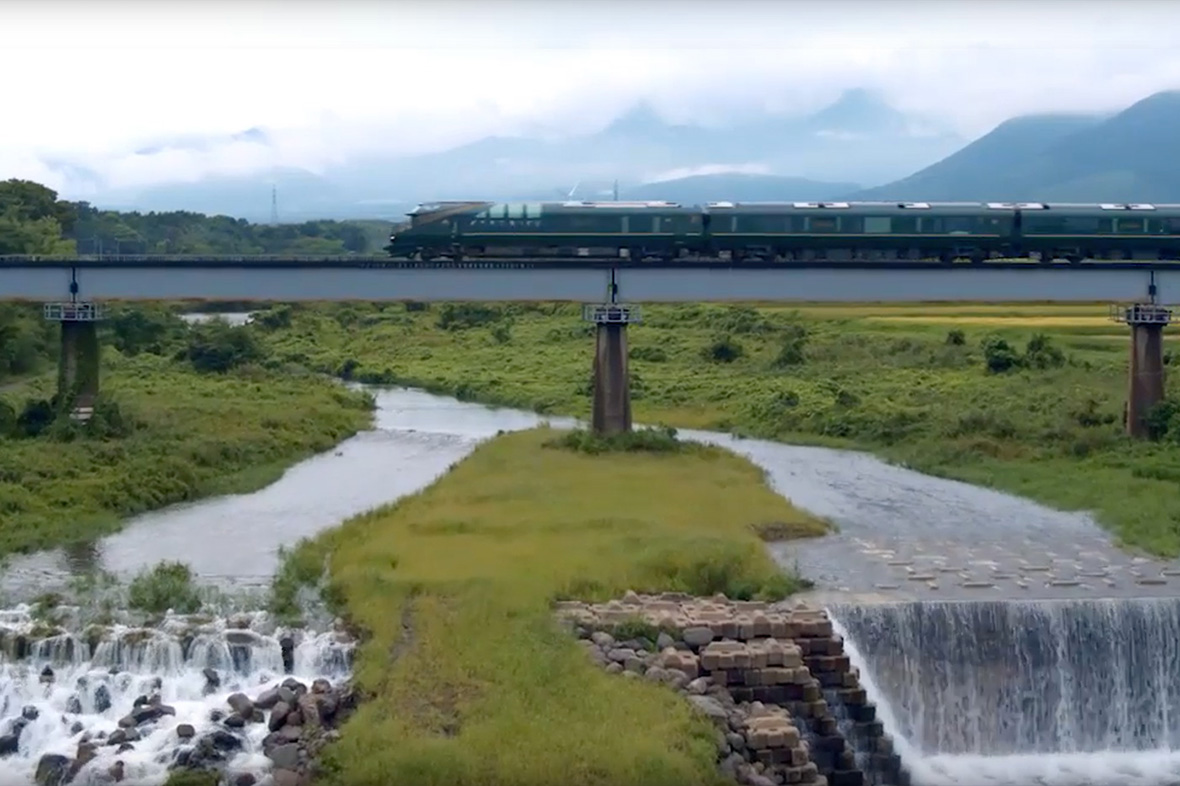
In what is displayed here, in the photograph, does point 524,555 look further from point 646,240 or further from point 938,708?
point 646,240

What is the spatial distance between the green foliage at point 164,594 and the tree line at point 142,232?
31753mm

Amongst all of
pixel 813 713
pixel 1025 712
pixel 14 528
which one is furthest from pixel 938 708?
pixel 14 528

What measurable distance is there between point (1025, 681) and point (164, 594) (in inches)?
496

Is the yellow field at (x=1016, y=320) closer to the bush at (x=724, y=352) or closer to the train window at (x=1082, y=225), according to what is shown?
the bush at (x=724, y=352)

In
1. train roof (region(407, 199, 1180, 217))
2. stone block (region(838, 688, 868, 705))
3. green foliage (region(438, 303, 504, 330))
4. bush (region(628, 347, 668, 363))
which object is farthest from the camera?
green foliage (region(438, 303, 504, 330))

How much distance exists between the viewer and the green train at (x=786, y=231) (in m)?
35.5

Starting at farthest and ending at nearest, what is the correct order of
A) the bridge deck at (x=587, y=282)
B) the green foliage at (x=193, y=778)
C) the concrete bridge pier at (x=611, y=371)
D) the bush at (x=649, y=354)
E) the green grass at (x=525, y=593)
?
the bush at (x=649, y=354) < the bridge deck at (x=587, y=282) < the concrete bridge pier at (x=611, y=371) < the green foliage at (x=193, y=778) < the green grass at (x=525, y=593)

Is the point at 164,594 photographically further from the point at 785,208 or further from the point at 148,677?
the point at 785,208

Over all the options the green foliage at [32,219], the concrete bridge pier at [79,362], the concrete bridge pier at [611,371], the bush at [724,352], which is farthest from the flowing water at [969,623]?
the green foliage at [32,219]

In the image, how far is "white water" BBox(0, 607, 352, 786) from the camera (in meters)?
17.7

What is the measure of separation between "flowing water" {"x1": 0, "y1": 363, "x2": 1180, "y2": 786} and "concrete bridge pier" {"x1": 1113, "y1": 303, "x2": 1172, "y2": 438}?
20.1 ft

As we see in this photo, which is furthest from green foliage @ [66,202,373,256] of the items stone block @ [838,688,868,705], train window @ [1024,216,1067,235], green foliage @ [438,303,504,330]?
stone block @ [838,688,868,705]

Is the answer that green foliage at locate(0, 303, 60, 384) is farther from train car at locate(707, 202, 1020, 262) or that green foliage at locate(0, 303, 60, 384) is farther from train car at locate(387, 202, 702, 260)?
train car at locate(707, 202, 1020, 262)

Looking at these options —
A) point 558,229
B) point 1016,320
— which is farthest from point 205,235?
point 558,229
